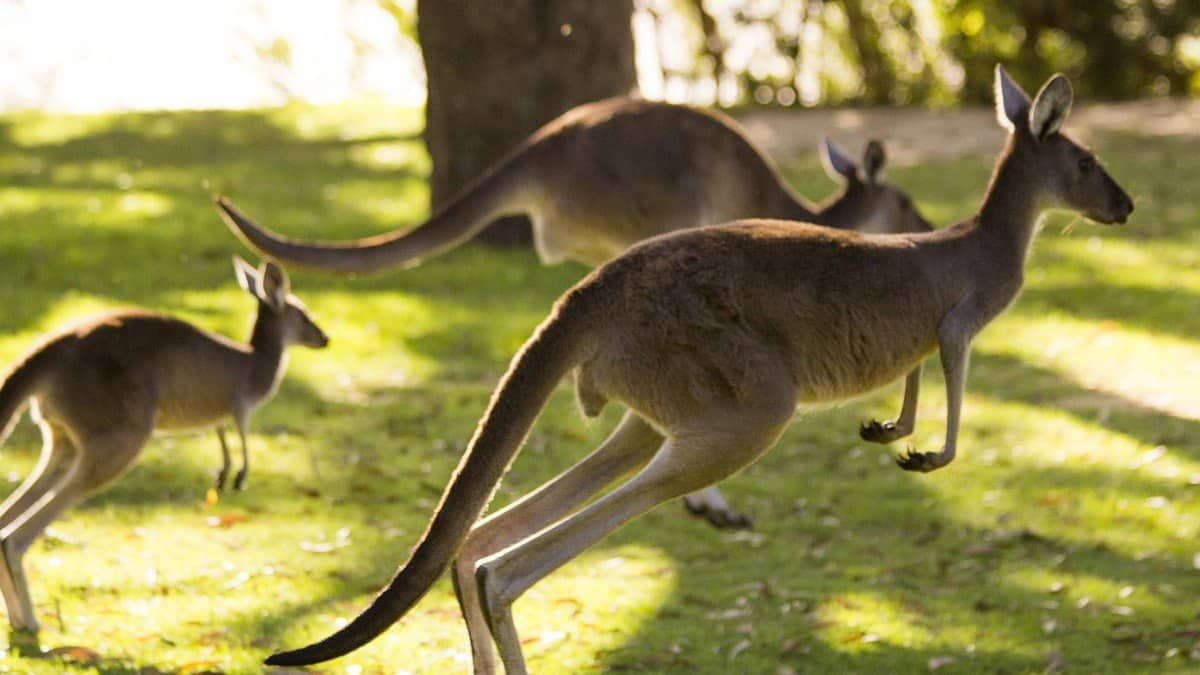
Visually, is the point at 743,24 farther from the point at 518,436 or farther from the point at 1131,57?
the point at 518,436

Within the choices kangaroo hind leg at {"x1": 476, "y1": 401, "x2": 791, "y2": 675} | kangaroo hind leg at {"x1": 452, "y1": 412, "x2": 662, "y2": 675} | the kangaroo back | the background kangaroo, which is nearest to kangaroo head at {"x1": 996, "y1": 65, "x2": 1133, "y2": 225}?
the background kangaroo

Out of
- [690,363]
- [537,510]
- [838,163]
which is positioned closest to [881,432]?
[690,363]

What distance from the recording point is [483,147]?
11.0 meters

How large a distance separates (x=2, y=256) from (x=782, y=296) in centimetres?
758

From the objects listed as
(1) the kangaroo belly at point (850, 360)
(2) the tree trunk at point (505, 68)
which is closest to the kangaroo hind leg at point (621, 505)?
(1) the kangaroo belly at point (850, 360)

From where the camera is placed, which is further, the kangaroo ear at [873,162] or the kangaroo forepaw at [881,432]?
the kangaroo ear at [873,162]

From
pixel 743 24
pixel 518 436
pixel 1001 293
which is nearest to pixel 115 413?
pixel 518 436

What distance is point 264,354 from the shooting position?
20.2ft

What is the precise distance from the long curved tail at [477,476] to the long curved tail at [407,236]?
58.9 inches

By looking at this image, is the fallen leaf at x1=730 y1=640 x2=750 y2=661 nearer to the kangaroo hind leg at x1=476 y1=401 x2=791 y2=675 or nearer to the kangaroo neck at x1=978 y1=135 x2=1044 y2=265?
the kangaroo hind leg at x1=476 y1=401 x2=791 y2=675

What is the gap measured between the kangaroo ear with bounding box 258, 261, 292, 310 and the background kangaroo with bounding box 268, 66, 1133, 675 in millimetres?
2027

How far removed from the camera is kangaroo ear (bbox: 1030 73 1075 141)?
4.56m

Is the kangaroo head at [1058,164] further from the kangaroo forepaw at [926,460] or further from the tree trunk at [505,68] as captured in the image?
the tree trunk at [505,68]

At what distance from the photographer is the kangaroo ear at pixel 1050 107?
456 centimetres
